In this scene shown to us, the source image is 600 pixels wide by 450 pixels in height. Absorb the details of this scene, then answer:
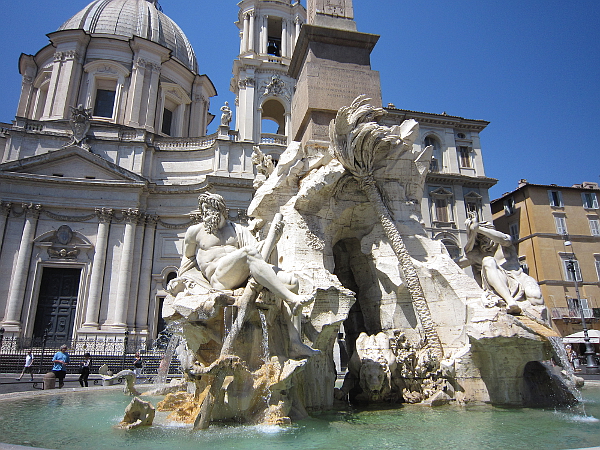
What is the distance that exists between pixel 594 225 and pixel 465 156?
30.4 feet

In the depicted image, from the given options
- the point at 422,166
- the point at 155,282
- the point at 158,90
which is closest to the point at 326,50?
the point at 422,166

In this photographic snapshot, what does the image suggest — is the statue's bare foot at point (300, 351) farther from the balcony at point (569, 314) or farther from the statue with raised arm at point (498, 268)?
the balcony at point (569, 314)

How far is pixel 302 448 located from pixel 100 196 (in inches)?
957

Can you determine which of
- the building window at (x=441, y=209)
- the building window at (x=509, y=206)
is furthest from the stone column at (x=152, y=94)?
the building window at (x=509, y=206)

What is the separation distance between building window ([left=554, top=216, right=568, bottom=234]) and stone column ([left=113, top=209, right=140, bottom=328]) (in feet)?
84.1

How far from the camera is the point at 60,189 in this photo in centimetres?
2455

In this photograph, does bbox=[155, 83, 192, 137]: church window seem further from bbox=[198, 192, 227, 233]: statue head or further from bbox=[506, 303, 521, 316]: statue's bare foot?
bbox=[506, 303, 521, 316]: statue's bare foot

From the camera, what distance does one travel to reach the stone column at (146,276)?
2411cm

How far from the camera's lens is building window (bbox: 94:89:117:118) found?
29.9m

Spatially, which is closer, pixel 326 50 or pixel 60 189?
pixel 326 50

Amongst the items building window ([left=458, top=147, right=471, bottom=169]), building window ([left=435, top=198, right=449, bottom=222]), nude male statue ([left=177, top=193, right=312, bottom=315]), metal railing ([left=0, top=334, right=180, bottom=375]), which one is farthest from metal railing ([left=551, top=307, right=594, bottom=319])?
nude male statue ([left=177, top=193, right=312, bottom=315])

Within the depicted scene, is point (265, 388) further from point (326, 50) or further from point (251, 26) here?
point (251, 26)

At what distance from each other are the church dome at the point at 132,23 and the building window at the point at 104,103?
14.7 feet

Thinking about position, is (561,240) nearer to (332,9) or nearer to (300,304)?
(332,9)
